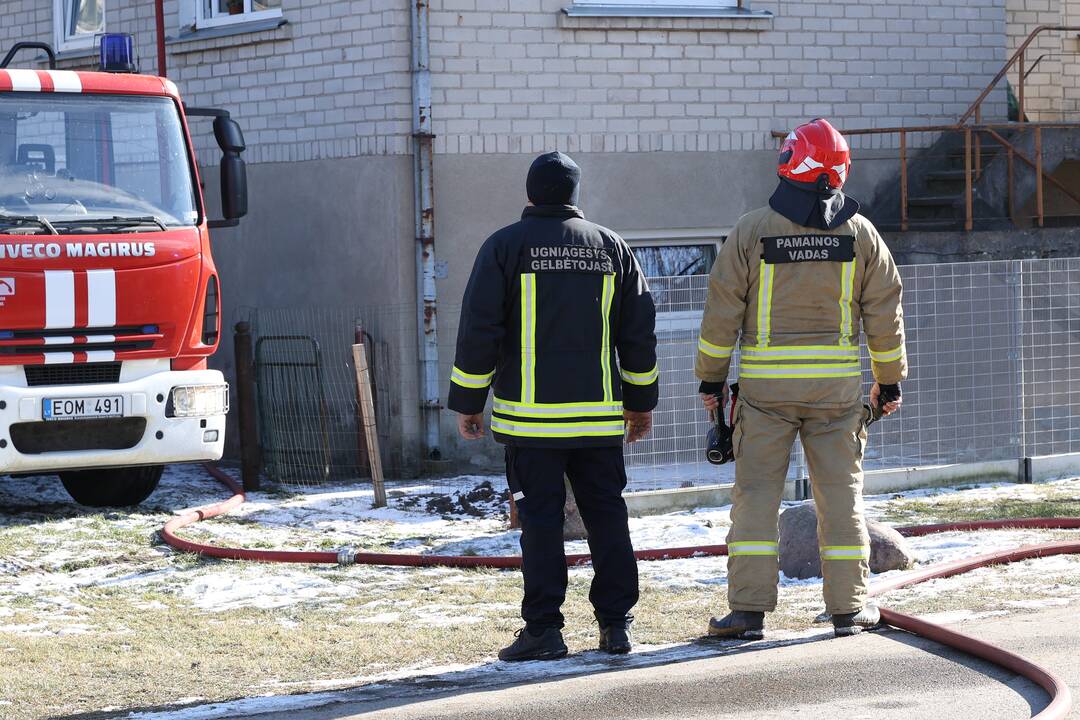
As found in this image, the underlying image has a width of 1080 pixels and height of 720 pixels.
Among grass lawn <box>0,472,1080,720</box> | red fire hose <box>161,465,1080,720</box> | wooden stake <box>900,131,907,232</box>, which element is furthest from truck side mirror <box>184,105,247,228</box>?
wooden stake <box>900,131,907,232</box>

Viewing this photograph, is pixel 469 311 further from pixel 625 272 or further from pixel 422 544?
pixel 422 544

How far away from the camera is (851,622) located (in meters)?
5.67

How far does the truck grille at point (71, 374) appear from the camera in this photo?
26.1ft

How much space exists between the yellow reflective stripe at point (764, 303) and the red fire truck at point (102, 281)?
12.8 ft

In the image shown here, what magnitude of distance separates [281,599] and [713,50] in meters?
6.75

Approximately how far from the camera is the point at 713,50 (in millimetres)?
11906

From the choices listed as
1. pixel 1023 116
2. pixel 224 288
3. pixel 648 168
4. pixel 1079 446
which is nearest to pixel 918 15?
pixel 1023 116

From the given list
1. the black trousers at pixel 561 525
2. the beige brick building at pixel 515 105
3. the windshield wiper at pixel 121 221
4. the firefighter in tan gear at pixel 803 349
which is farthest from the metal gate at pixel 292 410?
the firefighter in tan gear at pixel 803 349

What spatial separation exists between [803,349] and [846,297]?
0.27 m

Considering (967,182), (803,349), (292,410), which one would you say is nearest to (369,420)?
(292,410)

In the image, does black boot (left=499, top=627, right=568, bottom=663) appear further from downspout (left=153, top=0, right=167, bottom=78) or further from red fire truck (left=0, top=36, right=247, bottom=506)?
downspout (left=153, top=0, right=167, bottom=78)

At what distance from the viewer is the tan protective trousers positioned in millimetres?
5637

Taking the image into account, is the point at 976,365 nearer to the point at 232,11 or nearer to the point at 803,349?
the point at 803,349

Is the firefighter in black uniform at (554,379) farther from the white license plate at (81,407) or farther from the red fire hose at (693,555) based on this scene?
the white license plate at (81,407)
